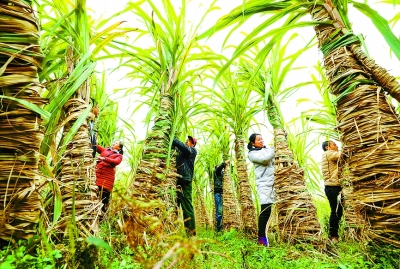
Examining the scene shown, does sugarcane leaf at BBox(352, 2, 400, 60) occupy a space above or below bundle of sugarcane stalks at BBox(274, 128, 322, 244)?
above

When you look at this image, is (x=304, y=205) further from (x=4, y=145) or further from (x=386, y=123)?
(x=4, y=145)

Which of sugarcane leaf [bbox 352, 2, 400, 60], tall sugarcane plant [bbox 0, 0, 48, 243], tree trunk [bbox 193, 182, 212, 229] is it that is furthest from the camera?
tree trunk [bbox 193, 182, 212, 229]

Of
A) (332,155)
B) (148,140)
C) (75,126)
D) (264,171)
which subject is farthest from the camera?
(332,155)

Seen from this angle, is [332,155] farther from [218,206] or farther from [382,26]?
[218,206]

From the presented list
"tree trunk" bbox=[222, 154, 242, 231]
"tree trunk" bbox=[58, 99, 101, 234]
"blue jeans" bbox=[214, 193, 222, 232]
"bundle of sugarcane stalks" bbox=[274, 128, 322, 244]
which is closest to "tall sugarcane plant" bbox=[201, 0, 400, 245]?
"tree trunk" bbox=[58, 99, 101, 234]

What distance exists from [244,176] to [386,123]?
141 inches

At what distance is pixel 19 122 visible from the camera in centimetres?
71

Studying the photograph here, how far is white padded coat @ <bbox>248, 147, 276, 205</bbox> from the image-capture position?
364 centimetres

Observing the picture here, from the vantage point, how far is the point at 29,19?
30.1 inches

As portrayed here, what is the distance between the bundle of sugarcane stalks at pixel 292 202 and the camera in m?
2.56

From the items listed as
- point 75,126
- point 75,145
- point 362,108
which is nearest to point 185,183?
point 75,145

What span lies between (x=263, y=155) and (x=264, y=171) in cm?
25

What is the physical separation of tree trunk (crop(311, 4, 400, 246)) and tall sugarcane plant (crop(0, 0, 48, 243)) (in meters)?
1.18

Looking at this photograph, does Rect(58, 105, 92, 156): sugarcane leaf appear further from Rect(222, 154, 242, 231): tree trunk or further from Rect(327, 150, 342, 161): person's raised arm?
Rect(222, 154, 242, 231): tree trunk
